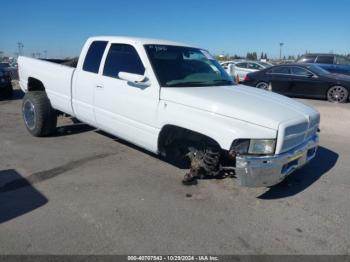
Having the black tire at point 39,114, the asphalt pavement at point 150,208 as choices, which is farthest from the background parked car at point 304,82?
the black tire at point 39,114

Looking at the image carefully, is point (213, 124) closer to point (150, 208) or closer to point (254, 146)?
point (254, 146)

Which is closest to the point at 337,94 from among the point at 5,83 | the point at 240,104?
the point at 240,104

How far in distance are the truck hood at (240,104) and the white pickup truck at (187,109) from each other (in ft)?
0.04

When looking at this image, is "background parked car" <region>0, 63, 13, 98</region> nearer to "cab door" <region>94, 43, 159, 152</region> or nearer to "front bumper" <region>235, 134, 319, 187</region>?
"cab door" <region>94, 43, 159, 152</region>

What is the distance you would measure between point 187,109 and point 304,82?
9.71 meters

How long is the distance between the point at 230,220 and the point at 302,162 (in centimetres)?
127

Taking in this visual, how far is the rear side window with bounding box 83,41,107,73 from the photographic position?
518cm

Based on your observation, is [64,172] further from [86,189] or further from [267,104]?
[267,104]

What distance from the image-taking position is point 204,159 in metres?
4.05

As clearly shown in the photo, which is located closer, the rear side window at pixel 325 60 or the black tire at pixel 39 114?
the black tire at pixel 39 114

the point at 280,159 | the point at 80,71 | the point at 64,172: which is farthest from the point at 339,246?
the point at 80,71

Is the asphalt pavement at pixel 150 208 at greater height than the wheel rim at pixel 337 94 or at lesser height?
A: lesser

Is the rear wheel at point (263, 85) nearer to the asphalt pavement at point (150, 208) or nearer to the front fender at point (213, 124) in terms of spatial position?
the asphalt pavement at point (150, 208)

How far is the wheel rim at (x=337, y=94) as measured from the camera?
38.0 feet
